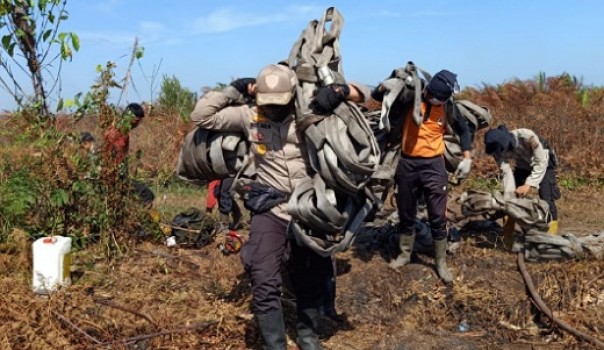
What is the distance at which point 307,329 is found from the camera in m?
4.26

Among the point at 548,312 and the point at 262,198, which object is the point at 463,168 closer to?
the point at 548,312

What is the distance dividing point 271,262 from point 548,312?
7.52 ft

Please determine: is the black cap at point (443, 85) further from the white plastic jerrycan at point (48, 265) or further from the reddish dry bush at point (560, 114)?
the reddish dry bush at point (560, 114)

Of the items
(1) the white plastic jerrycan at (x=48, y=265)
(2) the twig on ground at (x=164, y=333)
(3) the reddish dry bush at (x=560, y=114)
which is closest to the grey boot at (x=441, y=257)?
(2) the twig on ground at (x=164, y=333)

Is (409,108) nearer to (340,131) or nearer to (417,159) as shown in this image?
(417,159)

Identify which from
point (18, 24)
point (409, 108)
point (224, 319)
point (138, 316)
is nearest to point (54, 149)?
point (18, 24)

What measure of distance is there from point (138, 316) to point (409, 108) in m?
2.78

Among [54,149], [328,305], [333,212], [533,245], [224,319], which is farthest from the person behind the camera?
[533,245]

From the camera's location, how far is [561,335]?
4.68 metres

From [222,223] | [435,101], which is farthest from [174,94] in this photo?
[435,101]

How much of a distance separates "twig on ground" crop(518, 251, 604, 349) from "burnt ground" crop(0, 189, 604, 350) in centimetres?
7

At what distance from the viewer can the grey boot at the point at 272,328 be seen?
393 cm

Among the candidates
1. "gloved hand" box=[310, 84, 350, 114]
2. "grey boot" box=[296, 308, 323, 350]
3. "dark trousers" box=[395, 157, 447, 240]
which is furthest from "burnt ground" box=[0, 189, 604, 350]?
"gloved hand" box=[310, 84, 350, 114]

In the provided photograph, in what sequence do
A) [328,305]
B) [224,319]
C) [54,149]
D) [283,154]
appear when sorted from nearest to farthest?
1. [283,154]
2. [224,319]
3. [328,305]
4. [54,149]
